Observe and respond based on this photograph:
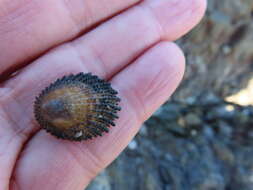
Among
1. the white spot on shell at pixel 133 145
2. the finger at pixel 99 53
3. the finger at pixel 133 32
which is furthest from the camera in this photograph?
the white spot on shell at pixel 133 145

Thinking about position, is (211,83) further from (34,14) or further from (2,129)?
(2,129)

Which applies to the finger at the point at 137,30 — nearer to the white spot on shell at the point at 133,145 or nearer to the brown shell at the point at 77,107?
the brown shell at the point at 77,107

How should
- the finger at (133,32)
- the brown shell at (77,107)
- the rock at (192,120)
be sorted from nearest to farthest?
the brown shell at (77,107)
the finger at (133,32)
the rock at (192,120)

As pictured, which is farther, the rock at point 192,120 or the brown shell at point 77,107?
the rock at point 192,120

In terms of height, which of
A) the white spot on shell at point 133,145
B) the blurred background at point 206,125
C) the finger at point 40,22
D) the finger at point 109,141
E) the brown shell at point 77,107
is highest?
the finger at point 40,22

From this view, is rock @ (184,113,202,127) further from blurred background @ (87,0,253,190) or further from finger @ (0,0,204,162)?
finger @ (0,0,204,162)


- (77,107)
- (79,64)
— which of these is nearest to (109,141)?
(77,107)

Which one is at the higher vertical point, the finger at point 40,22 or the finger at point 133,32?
the finger at point 40,22

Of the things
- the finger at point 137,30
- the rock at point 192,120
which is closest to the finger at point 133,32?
the finger at point 137,30

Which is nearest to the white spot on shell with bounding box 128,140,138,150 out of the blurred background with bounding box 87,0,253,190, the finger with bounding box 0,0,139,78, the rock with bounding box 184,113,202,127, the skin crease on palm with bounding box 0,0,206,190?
the blurred background with bounding box 87,0,253,190
